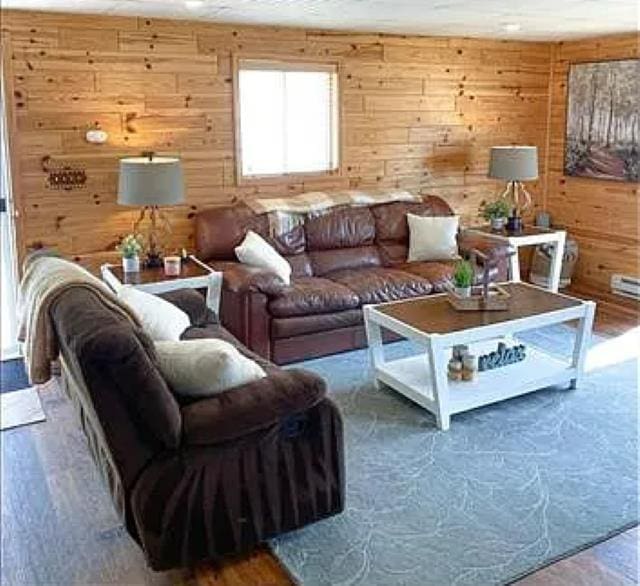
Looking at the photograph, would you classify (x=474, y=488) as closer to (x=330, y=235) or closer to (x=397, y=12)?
(x=330, y=235)

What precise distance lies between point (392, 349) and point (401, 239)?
44.4 inches

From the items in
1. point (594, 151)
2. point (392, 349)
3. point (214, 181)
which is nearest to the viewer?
point (392, 349)

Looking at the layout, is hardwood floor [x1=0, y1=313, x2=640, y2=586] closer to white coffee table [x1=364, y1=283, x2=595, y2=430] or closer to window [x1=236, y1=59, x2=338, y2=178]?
white coffee table [x1=364, y1=283, x2=595, y2=430]

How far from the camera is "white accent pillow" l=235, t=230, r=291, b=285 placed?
4633 millimetres

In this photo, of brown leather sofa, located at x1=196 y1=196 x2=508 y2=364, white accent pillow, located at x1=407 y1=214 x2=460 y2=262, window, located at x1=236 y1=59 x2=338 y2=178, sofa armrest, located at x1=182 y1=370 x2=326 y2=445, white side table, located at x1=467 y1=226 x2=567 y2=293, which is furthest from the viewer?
white side table, located at x1=467 y1=226 x2=567 y2=293

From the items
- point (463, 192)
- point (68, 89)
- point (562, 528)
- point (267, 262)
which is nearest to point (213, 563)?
point (562, 528)

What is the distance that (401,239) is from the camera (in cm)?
561

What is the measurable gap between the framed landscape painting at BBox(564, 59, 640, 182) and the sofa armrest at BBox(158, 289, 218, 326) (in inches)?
160

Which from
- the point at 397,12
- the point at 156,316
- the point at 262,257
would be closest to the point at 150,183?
the point at 262,257

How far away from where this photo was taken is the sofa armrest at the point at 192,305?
3826 millimetres

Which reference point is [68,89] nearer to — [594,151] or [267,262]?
[267,262]

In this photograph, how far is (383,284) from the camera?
480 cm

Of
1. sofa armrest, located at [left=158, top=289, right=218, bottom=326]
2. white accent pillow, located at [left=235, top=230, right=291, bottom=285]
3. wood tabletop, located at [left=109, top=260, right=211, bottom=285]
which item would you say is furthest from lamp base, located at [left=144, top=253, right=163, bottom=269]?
sofa armrest, located at [left=158, top=289, right=218, bottom=326]

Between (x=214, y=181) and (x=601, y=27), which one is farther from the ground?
(x=601, y=27)
